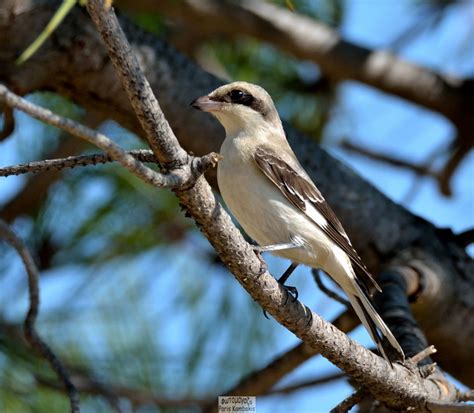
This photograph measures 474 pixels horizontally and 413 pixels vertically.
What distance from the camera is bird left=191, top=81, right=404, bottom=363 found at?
2.24 meters

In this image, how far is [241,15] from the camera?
310 centimetres

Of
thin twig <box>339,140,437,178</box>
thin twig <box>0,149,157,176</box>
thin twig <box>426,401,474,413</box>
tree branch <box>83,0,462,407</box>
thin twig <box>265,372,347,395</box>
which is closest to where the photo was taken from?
tree branch <box>83,0,462,407</box>

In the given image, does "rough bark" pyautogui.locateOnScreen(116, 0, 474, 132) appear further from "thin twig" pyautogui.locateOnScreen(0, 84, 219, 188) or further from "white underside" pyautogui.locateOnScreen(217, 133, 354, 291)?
"thin twig" pyautogui.locateOnScreen(0, 84, 219, 188)

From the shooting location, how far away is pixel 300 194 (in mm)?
2383

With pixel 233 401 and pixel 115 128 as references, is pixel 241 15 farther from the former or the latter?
pixel 233 401

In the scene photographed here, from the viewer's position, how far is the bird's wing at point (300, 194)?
2332 mm

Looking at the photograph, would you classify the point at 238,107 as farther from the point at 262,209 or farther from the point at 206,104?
the point at 262,209

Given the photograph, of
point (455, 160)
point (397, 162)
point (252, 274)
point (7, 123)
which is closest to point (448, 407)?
point (252, 274)

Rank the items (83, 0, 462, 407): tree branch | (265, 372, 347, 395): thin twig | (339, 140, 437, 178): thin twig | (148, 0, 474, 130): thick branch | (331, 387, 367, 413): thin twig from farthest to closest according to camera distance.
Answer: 1. (339, 140, 437, 178): thin twig
2. (148, 0, 474, 130): thick branch
3. (265, 372, 347, 395): thin twig
4. (331, 387, 367, 413): thin twig
5. (83, 0, 462, 407): tree branch

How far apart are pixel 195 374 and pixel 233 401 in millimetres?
910

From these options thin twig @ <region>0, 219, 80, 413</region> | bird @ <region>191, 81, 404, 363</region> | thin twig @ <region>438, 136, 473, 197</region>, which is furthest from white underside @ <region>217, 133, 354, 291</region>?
thin twig @ <region>438, 136, 473, 197</region>

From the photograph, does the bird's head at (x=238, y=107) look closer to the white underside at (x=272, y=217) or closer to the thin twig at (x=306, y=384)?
the white underside at (x=272, y=217)

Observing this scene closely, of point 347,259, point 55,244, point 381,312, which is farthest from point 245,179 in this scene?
point 55,244

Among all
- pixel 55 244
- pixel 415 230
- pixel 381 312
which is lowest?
pixel 381 312
